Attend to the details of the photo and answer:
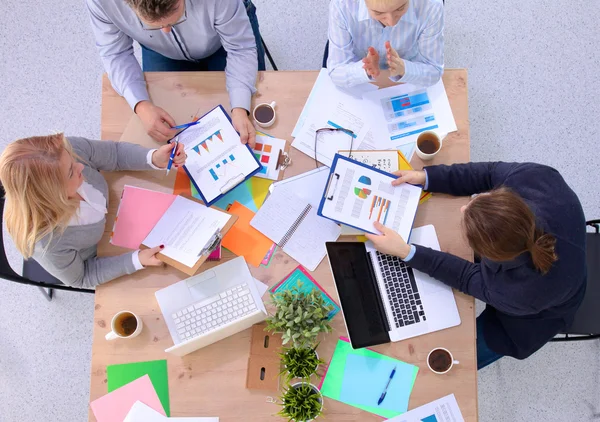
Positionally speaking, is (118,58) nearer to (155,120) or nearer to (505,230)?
(155,120)

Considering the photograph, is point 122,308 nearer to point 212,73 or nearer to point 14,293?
point 212,73

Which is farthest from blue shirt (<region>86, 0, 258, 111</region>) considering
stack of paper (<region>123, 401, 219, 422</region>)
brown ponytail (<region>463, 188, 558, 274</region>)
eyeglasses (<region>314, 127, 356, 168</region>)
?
stack of paper (<region>123, 401, 219, 422</region>)

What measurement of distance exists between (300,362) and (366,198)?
536 mm

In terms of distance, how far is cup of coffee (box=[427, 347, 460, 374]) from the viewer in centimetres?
145

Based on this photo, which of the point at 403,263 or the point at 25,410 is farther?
the point at 25,410

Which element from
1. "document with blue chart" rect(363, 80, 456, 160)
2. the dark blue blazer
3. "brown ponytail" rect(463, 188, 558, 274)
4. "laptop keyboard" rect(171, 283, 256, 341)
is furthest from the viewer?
"document with blue chart" rect(363, 80, 456, 160)

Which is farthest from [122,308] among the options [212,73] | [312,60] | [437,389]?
[312,60]

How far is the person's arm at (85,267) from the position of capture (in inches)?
59.4

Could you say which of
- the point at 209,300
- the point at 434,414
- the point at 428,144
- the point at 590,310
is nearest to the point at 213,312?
the point at 209,300

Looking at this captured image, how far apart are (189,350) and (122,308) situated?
261mm

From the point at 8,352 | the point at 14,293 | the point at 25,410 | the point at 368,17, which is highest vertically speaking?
the point at 368,17

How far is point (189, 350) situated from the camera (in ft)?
4.87

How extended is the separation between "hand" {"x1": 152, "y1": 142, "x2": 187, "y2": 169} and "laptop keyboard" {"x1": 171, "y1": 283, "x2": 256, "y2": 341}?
45 cm

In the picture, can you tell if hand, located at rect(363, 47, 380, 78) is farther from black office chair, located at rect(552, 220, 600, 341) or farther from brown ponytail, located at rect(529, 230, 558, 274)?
black office chair, located at rect(552, 220, 600, 341)
